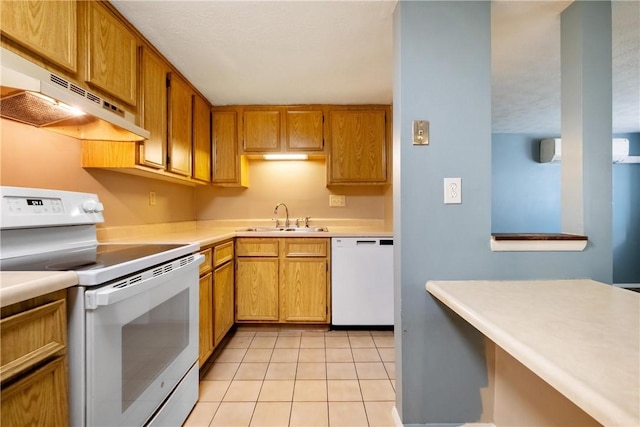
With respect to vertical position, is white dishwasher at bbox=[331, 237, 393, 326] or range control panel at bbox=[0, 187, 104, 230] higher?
range control panel at bbox=[0, 187, 104, 230]

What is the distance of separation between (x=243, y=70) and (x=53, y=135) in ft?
3.90

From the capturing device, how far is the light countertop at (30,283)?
0.64 meters

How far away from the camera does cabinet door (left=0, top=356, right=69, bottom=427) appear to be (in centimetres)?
64

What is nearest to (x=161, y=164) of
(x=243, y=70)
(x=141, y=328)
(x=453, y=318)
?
(x=243, y=70)

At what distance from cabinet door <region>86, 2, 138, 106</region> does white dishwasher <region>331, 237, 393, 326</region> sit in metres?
1.75

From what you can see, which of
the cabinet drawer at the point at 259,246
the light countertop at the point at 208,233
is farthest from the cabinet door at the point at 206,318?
the cabinet drawer at the point at 259,246

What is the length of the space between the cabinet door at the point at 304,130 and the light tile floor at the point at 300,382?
1.73 metres

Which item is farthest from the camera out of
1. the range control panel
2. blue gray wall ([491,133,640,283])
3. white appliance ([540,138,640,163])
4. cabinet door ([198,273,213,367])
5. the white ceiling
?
blue gray wall ([491,133,640,283])

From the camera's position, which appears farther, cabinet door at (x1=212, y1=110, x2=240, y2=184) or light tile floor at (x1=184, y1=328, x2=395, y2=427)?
cabinet door at (x1=212, y1=110, x2=240, y2=184)

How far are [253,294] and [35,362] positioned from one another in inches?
70.7

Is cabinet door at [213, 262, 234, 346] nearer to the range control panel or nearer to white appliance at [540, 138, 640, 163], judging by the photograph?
the range control panel

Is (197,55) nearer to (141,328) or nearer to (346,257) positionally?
(141,328)

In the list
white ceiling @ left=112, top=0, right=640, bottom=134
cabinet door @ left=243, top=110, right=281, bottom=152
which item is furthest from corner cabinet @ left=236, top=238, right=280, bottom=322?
white ceiling @ left=112, top=0, right=640, bottom=134

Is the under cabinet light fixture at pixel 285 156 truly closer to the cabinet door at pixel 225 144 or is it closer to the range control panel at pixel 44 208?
the cabinet door at pixel 225 144
